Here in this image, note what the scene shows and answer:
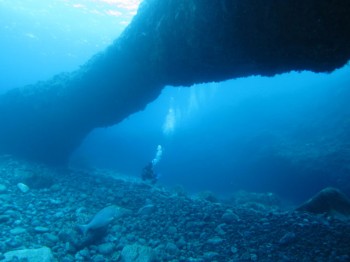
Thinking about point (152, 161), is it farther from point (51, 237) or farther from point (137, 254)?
point (137, 254)

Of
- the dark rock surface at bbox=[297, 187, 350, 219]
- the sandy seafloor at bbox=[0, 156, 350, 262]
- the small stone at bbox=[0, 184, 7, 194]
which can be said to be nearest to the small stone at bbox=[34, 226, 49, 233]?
the sandy seafloor at bbox=[0, 156, 350, 262]

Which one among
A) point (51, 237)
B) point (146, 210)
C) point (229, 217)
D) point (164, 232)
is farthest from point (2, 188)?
point (229, 217)

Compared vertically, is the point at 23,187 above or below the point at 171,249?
above

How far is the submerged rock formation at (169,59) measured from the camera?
185 inches

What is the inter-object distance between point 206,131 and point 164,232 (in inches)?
1323

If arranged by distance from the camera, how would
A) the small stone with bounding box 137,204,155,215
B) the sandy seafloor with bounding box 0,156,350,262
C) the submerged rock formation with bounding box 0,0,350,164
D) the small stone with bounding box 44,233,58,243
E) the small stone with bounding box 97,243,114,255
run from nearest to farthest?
the submerged rock formation with bounding box 0,0,350,164 → the sandy seafloor with bounding box 0,156,350,262 → the small stone with bounding box 97,243,114,255 → the small stone with bounding box 44,233,58,243 → the small stone with bounding box 137,204,155,215

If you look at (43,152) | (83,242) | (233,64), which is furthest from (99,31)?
(83,242)

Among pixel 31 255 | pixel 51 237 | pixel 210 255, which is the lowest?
pixel 31 255

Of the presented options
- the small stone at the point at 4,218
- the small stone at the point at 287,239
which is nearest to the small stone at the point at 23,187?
the small stone at the point at 4,218

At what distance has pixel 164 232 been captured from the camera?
6184mm

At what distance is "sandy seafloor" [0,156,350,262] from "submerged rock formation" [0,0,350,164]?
10.9 feet

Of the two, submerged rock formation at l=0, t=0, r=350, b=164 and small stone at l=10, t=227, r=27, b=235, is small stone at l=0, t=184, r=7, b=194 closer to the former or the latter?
small stone at l=10, t=227, r=27, b=235

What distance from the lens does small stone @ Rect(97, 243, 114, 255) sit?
214 inches

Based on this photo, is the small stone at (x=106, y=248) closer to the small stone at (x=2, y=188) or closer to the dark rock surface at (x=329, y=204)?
the small stone at (x=2, y=188)
